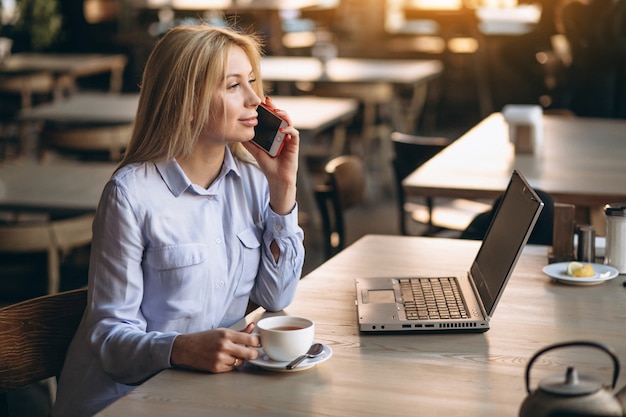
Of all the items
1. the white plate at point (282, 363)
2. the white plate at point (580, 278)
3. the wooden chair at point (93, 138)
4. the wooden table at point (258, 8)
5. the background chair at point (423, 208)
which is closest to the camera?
the white plate at point (282, 363)

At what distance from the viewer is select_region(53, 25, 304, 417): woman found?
174 centimetres

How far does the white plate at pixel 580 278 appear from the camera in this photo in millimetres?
2018

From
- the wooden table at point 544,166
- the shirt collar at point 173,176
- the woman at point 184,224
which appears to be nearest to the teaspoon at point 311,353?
the woman at point 184,224

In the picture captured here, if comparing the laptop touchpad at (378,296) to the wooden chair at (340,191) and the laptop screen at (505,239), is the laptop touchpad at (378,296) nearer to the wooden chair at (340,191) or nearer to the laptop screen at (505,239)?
the laptop screen at (505,239)

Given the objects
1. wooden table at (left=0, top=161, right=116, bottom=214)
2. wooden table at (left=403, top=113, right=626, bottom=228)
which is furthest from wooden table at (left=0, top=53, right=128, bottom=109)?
wooden table at (left=403, top=113, right=626, bottom=228)

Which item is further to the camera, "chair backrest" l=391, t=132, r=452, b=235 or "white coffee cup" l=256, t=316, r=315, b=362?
"chair backrest" l=391, t=132, r=452, b=235

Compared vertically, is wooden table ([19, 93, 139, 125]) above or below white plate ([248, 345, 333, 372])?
below

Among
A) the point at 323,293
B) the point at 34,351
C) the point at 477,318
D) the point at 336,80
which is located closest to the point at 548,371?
the point at 477,318

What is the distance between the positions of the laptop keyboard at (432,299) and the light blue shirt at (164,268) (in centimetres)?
24

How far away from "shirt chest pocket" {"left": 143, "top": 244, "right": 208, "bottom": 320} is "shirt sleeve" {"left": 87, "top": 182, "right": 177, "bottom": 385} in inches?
1.3

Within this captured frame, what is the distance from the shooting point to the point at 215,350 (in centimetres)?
155

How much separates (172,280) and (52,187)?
6.20ft

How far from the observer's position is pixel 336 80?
6.44m

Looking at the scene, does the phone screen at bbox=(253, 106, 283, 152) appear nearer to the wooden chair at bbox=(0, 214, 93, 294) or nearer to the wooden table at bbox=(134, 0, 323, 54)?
the wooden chair at bbox=(0, 214, 93, 294)
